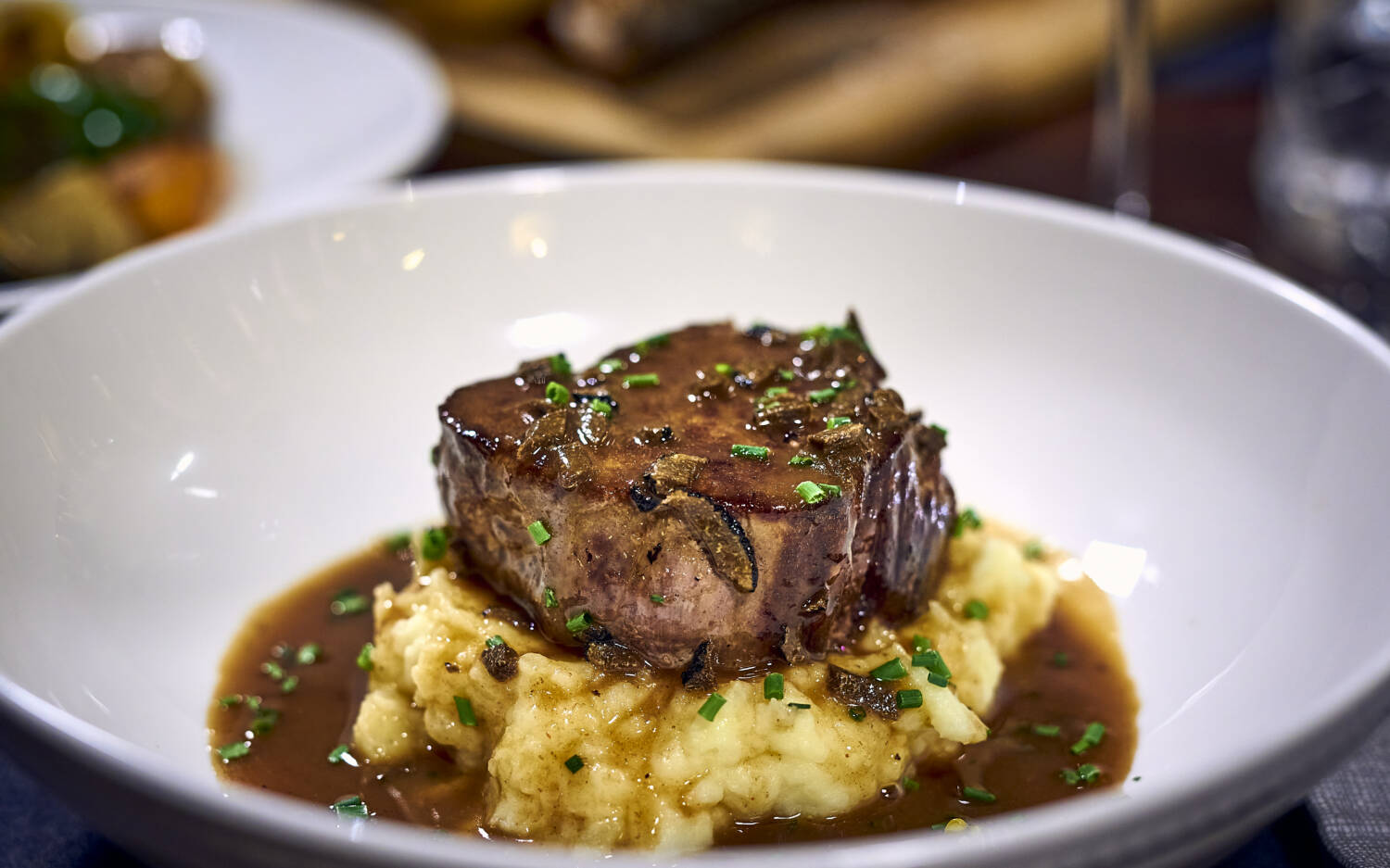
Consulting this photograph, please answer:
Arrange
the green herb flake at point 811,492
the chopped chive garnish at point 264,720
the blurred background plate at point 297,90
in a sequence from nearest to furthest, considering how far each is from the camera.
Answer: the green herb flake at point 811,492 → the chopped chive garnish at point 264,720 → the blurred background plate at point 297,90

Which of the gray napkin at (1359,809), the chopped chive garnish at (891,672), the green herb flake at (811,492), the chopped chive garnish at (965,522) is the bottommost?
the gray napkin at (1359,809)

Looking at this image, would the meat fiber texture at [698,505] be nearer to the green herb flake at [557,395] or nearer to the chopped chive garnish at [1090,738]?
the green herb flake at [557,395]

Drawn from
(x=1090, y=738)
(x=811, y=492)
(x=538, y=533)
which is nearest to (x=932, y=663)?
(x=1090, y=738)

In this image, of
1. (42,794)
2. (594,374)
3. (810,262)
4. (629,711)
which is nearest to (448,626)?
(629,711)

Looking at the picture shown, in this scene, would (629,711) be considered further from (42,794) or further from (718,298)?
(718,298)

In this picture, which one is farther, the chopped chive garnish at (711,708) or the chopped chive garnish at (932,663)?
the chopped chive garnish at (932,663)

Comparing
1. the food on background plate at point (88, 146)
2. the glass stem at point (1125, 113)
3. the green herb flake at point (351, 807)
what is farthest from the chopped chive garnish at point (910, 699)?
the food on background plate at point (88, 146)
